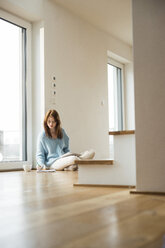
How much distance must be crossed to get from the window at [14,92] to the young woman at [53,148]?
392 millimetres

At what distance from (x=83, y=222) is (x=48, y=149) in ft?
12.3

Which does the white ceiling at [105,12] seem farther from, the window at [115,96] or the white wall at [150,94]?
the white wall at [150,94]

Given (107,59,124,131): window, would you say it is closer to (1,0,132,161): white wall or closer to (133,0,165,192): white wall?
(1,0,132,161): white wall

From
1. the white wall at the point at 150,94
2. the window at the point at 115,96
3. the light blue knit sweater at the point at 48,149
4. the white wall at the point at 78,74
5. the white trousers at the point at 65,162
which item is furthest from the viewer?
the window at the point at 115,96

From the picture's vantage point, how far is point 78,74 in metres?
5.96

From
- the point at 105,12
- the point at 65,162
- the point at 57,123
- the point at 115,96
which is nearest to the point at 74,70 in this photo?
the point at 105,12

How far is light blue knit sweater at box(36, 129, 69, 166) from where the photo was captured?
478cm

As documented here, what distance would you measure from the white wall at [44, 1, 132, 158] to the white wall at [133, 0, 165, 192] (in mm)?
3342

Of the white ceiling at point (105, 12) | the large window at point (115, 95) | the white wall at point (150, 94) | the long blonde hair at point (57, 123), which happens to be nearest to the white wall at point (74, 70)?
the white ceiling at point (105, 12)

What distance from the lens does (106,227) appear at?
3.33 ft

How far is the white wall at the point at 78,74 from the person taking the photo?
5.40 meters

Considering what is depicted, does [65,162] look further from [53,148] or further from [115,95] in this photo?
[115,95]

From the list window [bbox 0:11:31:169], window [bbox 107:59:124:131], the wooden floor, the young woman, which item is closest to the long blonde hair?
the young woman

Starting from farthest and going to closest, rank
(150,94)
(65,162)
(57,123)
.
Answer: (57,123) → (65,162) → (150,94)
